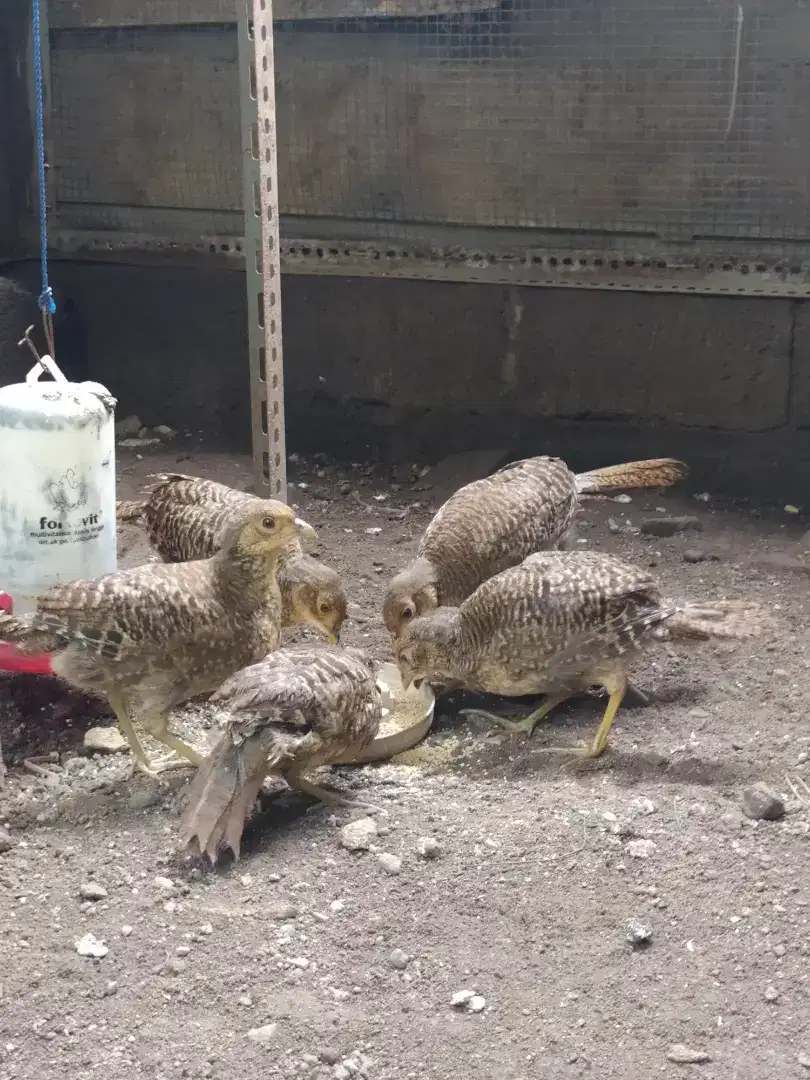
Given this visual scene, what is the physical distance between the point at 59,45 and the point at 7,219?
94 centimetres

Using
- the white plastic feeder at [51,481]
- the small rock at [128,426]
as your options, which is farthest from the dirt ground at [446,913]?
the small rock at [128,426]

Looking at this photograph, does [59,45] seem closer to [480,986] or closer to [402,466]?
[402,466]

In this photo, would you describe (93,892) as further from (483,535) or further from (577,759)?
(483,535)

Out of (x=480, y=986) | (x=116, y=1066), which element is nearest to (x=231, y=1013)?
(x=116, y=1066)

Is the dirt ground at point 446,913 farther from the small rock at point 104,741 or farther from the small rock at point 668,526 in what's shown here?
the small rock at point 668,526

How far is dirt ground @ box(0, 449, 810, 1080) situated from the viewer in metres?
2.09

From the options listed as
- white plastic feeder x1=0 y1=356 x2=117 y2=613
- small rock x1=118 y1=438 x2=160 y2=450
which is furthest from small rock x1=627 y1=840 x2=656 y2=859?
small rock x1=118 y1=438 x2=160 y2=450

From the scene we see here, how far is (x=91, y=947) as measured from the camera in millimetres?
2381

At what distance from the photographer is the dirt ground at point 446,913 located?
2.09m

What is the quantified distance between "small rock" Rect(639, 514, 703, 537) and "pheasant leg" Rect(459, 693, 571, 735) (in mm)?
1492

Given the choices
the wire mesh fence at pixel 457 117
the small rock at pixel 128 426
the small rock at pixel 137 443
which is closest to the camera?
the wire mesh fence at pixel 457 117

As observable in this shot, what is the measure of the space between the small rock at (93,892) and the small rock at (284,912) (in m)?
0.38

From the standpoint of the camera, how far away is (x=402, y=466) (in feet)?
19.6

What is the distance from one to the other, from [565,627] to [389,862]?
95 centimetres
